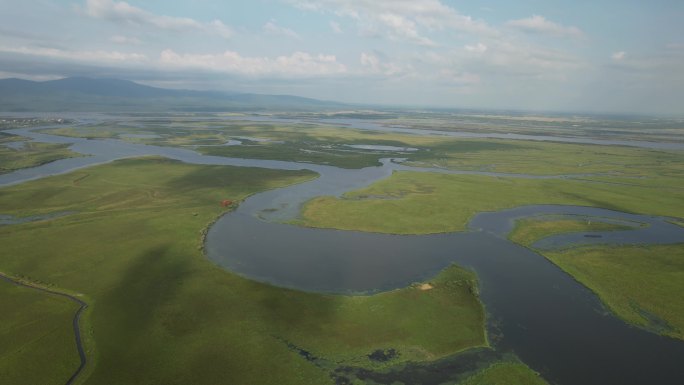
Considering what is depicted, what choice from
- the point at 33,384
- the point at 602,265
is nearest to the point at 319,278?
the point at 33,384

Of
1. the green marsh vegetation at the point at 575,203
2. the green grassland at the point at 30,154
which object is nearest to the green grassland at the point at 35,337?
the green marsh vegetation at the point at 575,203

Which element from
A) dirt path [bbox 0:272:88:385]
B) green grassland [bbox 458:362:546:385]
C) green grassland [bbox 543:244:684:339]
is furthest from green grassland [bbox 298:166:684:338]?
dirt path [bbox 0:272:88:385]

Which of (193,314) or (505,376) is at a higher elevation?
(505,376)

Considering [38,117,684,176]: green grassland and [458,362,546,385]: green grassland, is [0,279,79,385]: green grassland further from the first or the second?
[38,117,684,176]: green grassland

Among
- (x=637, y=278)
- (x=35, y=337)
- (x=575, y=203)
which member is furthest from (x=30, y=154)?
(x=637, y=278)

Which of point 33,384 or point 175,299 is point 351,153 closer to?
point 175,299

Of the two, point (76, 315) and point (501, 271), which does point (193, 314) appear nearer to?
point (76, 315)

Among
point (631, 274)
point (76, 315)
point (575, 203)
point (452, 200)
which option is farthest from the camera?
point (575, 203)
